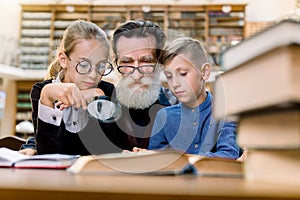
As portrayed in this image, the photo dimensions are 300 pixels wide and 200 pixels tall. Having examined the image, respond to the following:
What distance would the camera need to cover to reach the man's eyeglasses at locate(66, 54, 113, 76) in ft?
4.17

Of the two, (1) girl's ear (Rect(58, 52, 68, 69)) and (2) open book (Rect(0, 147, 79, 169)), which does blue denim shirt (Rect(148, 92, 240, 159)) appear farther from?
(2) open book (Rect(0, 147, 79, 169))

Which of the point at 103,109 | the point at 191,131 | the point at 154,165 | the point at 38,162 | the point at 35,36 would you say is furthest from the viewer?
the point at 35,36

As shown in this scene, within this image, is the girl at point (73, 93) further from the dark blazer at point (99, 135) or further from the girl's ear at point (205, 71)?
the girl's ear at point (205, 71)

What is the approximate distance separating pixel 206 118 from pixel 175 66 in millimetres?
176

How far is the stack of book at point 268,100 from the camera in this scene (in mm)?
402

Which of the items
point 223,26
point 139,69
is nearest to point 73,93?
point 139,69

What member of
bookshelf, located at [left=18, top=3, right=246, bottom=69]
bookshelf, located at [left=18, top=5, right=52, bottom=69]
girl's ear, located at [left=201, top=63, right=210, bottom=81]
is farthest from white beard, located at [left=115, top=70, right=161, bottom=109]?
bookshelf, located at [left=18, top=5, right=52, bottom=69]

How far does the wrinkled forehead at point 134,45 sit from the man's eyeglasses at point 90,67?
0.12 m

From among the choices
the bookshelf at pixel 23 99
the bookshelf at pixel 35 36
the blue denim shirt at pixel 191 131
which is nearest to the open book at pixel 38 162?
the blue denim shirt at pixel 191 131

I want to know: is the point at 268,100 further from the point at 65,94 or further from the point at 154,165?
the point at 65,94

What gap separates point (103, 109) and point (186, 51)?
0.33 meters

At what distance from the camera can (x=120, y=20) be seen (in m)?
8.48

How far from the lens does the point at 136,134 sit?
53.5 inches

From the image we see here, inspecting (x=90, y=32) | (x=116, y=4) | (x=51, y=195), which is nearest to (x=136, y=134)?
(x=90, y=32)
